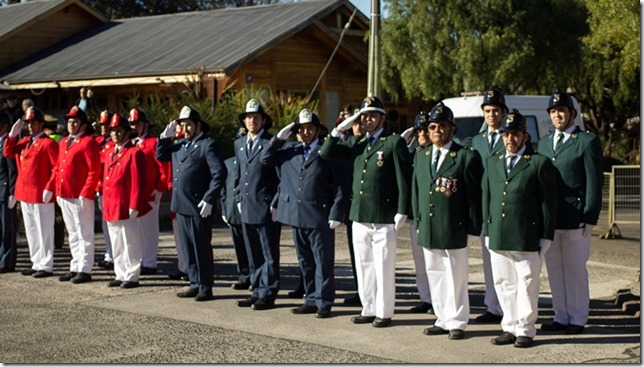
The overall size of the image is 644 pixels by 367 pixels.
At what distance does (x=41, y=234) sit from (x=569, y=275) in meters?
6.62

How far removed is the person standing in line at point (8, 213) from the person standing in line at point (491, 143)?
6200 mm

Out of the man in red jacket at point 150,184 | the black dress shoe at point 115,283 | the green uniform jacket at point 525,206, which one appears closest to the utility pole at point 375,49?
the man in red jacket at point 150,184

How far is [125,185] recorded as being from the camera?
1249 cm

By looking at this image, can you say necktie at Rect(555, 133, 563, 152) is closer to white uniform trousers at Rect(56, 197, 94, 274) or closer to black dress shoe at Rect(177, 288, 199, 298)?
black dress shoe at Rect(177, 288, 199, 298)

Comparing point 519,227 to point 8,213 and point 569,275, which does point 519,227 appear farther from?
point 8,213

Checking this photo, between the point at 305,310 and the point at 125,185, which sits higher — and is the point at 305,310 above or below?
below

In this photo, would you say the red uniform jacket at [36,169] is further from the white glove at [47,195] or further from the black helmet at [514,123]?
the black helmet at [514,123]

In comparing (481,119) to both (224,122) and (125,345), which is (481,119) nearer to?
(224,122)

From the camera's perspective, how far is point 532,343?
9156 millimetres

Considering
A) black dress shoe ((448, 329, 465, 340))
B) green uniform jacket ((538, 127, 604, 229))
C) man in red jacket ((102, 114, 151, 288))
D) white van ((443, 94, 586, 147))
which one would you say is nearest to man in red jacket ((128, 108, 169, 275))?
man in red jacket ((102, 114, 151, 288))

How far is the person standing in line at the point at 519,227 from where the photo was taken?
9.12m

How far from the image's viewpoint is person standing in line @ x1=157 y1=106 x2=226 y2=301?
38.0 feet

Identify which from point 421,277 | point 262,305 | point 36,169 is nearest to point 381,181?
point 421,277

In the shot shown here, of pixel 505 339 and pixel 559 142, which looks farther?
pixel 559 142
